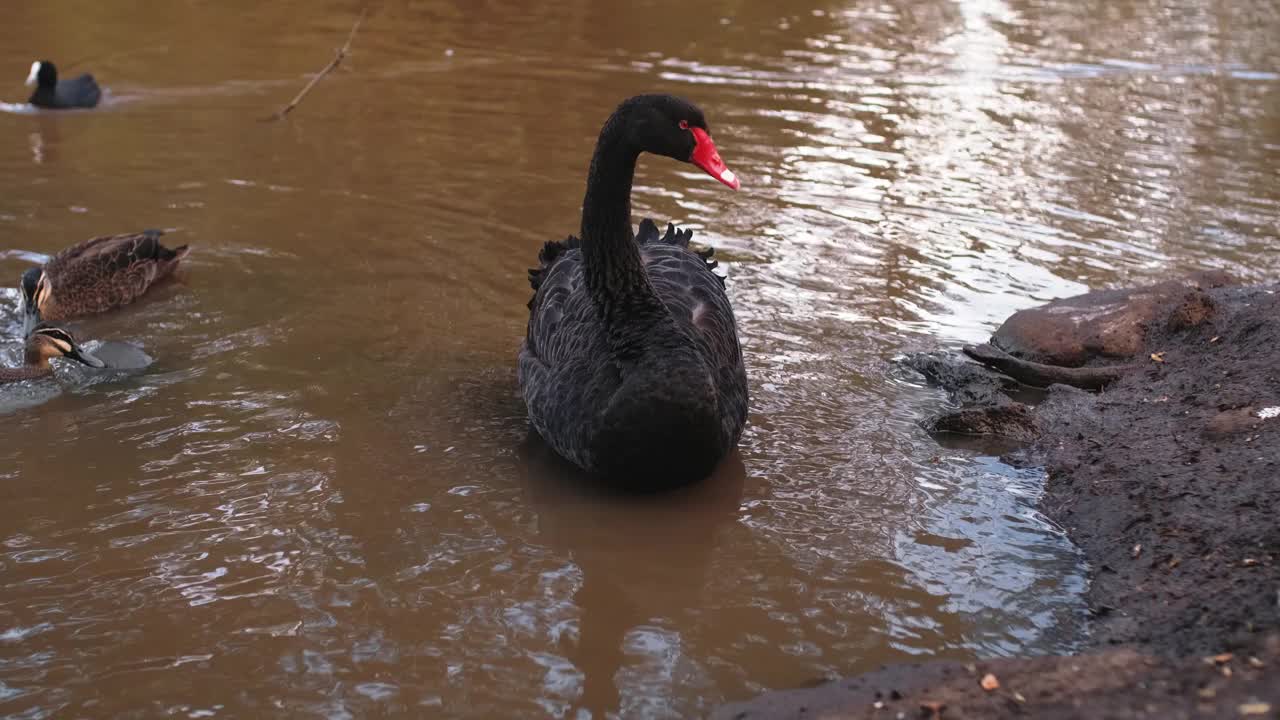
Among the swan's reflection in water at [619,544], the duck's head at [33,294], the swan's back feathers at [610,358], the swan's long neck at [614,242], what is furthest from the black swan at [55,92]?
the swan's long neck at [614,242]

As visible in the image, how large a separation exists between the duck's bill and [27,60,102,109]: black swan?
6.03 meters

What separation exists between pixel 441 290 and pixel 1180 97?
8.87 metres

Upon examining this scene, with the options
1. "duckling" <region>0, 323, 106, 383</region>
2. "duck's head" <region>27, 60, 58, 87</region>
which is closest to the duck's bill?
"duckling" <region>0, 323, 106, 383</region>

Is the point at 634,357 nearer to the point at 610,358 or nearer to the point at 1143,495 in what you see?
the point at 610,358

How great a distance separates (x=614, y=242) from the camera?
5180mm

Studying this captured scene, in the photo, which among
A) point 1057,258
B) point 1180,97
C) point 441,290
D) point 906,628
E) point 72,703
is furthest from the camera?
point 1180,97

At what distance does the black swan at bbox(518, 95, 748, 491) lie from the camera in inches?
189

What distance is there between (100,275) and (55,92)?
509 centimetres

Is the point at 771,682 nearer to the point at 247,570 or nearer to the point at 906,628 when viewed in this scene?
the point at 906,628

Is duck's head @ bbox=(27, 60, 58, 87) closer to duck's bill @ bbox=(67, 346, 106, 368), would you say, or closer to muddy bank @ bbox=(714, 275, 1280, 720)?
duck's bill @ bbox=(67, 346, 106, 368)

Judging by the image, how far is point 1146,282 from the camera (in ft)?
24.8

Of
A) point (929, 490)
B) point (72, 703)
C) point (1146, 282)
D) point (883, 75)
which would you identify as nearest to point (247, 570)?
point (72, 703)

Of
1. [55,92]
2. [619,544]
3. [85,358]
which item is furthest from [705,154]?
[55,92]

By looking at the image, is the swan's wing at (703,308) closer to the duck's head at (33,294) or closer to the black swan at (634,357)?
the black swan at (634,357)
